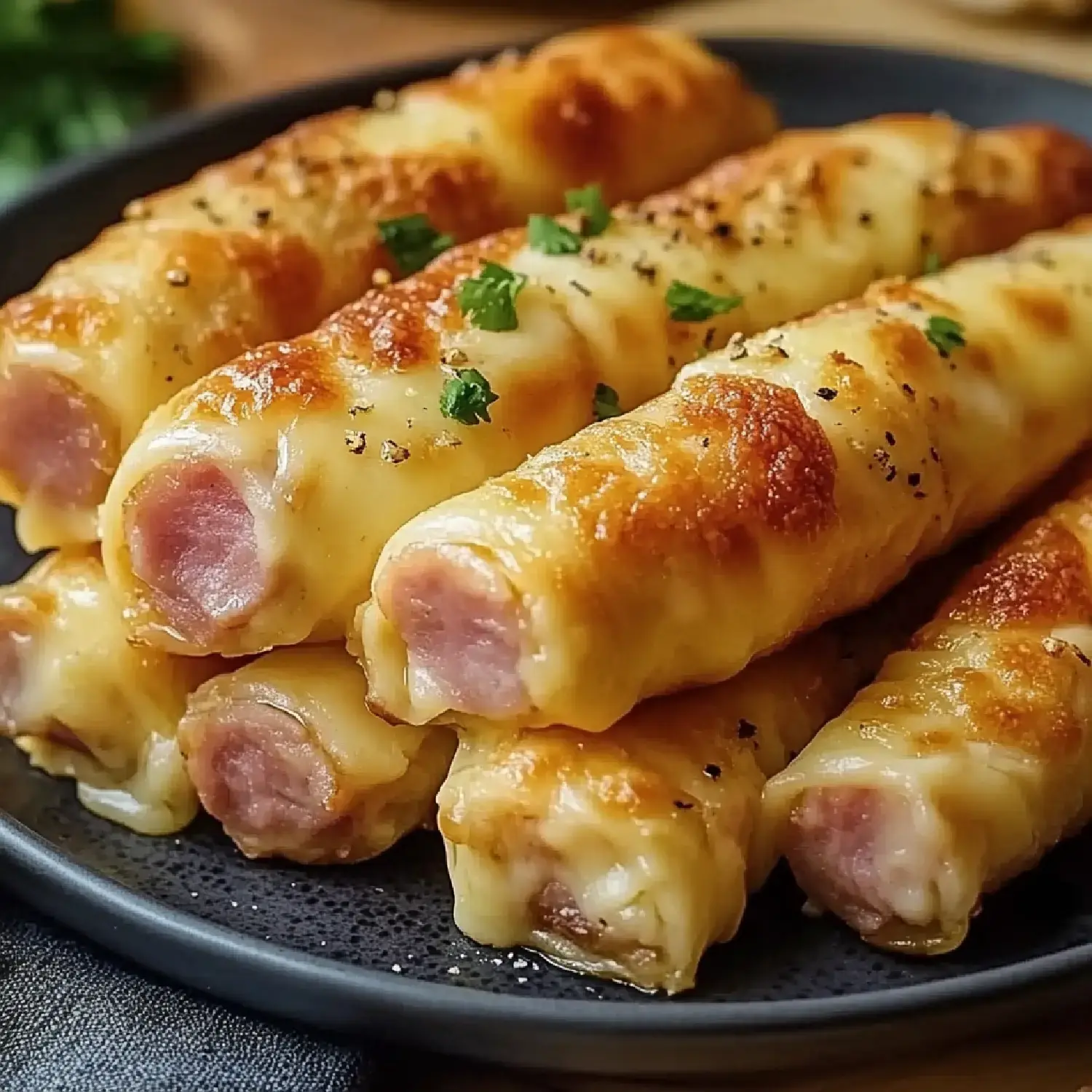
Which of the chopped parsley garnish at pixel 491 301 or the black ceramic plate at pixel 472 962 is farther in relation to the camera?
the chopped parsley garnish at pixel 491 301

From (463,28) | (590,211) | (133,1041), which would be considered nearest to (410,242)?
(590,211)

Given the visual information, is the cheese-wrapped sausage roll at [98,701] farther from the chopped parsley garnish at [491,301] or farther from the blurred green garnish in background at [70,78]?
the blurred green garnish in background at [70,78]

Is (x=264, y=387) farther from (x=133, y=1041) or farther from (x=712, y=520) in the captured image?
(x=133, y=1041)

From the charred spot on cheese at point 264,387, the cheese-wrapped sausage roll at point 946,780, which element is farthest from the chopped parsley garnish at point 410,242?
the cheese-wrapped sausage roll at point 946,780

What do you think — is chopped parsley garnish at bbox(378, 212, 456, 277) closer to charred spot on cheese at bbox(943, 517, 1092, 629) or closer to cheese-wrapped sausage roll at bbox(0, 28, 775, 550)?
cheese-wrapped sausage roll at bbox(0, 28, 775, 550)

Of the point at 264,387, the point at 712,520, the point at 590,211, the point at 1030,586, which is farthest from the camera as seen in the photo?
the point at 590,211

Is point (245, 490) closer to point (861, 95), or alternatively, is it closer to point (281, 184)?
point (281, 184)
